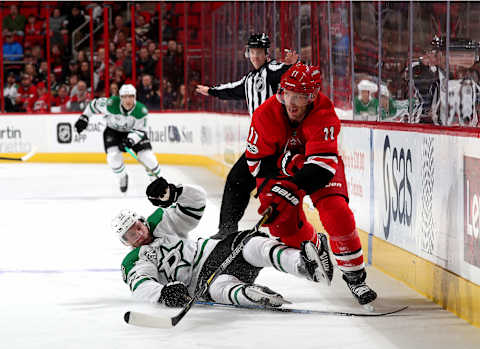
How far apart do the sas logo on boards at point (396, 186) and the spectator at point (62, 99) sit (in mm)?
11764

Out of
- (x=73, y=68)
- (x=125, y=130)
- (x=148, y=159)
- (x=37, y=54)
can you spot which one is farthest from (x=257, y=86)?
(x=37, y=54)

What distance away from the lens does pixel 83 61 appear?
1741 cm

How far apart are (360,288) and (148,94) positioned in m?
12.7

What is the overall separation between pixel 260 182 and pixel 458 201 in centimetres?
101

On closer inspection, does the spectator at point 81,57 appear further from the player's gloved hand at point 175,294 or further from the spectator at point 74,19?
the player's gloved hand at point 175,294

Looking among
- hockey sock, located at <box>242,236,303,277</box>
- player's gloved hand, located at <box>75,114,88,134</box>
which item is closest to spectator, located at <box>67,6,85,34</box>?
player's gloved hand, located at <box>75,114,88,134</box>

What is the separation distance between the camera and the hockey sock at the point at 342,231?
4320mm

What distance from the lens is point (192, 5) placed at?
671 inches

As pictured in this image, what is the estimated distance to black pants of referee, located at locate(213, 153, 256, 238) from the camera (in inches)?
212

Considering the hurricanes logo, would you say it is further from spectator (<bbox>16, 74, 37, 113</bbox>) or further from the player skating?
spectator (<bbox>16, 74, 37, 113</bbox>)

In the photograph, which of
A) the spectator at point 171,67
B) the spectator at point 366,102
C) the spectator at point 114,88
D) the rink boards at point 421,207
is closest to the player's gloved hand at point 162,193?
the rink boards at point 421,207

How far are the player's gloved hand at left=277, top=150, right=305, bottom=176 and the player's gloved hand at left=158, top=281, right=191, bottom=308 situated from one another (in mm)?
759

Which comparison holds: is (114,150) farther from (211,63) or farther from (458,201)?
(458,201)

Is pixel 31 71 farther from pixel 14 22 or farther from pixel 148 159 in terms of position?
pixel 148 159
